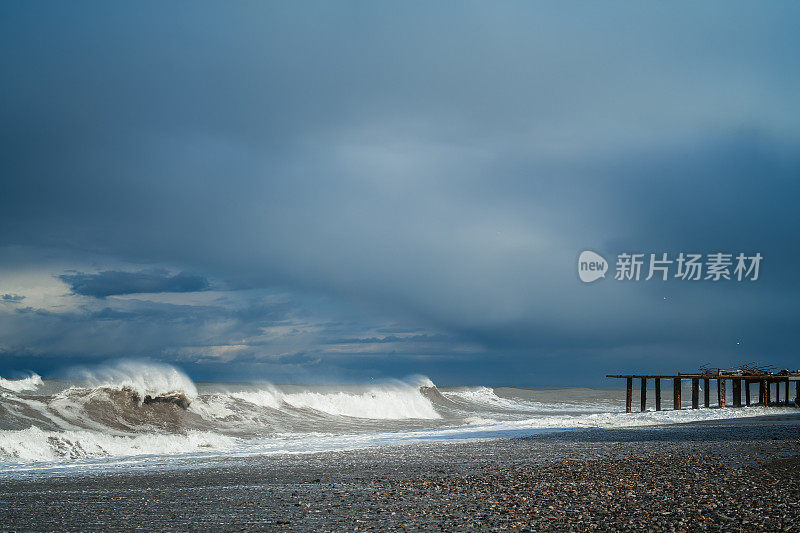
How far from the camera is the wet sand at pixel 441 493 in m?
9.01

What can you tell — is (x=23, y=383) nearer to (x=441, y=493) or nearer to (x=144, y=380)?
(x=144, y=380)

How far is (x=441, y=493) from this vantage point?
1131 centimetres

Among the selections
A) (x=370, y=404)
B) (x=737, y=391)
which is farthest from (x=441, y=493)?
(x=737, y=391)

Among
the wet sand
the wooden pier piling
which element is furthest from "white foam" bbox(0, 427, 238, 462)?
the wooden pier piling

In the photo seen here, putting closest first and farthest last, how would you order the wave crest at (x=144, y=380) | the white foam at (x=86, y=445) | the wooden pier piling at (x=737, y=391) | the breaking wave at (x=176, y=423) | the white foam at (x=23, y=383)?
the white foam at (x=86, y=445) → the breaking wave at (x=176, y=423) → the wave crest at (x=144, y=380) → the wooden pier piling at (x=737, y=391) → the white foam at (x=23, y=383)

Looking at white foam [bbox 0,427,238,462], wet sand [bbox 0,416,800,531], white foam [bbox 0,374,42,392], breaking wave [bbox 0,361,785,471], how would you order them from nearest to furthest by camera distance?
1. wet sand [bbox 0,416,800,531]
2. white foam [bbox 0,427,238,462]
3. breaking wave [bbox 0,361,785,471]
4. white foam [bbox 0,374,42,392]

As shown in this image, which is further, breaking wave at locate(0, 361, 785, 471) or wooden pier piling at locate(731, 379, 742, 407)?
wooden pier piling at locate(731, 379, 742, 407)

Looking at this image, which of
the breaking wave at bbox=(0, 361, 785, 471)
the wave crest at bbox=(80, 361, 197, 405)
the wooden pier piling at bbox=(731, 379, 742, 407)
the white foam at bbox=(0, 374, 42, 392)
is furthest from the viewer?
the white foam at bbox=(0, 374, 42, 392)

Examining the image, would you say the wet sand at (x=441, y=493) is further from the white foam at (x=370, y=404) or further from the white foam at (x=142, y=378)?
the white foam at (x=370, y=404)

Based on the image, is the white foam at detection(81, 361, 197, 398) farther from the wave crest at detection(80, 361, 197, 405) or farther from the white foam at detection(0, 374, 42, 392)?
the white foam at detection(0, 374, 42, 392)

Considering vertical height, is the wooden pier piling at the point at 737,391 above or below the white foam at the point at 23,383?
above

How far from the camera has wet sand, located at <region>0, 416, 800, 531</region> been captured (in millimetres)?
9008

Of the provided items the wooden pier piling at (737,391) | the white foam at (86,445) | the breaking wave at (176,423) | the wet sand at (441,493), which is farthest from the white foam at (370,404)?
the wet sand at (441,493)

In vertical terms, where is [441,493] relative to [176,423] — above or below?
above
